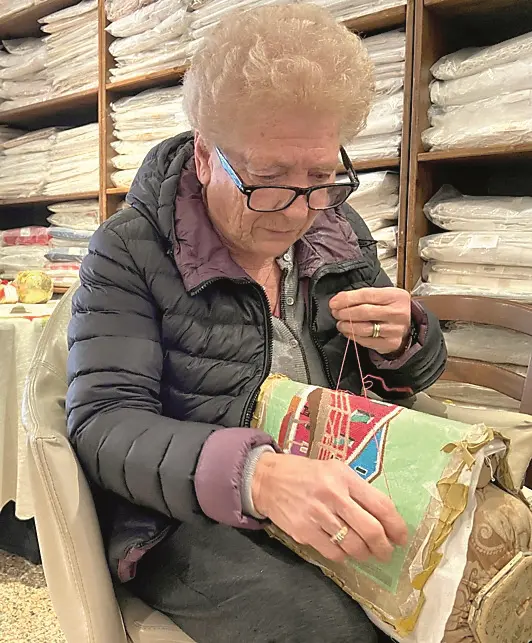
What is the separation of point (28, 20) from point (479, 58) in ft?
6.79

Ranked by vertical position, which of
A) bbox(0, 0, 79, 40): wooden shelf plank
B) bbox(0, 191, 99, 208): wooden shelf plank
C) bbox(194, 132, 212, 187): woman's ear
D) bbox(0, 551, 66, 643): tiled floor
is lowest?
bbox(0, 551, 66, 643): tiled floor

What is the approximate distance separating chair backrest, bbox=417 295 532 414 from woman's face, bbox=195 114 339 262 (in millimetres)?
495

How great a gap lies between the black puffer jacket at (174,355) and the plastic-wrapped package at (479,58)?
814 mm

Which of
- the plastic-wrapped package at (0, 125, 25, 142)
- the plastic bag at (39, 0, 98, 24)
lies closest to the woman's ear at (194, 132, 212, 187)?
the plastic bag at (39, 0, 98, 24)

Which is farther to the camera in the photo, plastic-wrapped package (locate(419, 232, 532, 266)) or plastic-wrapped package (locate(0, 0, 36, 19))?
plastic-wrapped package (locate(0, 0, 36, 19))

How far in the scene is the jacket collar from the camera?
2.82 feet

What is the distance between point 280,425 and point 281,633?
0.24 meters

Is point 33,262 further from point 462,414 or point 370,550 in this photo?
point 370,550

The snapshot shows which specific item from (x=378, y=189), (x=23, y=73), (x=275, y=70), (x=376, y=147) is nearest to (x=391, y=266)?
(x=378, y=189)

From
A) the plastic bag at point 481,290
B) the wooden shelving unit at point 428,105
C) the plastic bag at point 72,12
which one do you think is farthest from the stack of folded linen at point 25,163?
the plastic bag at point 481,290

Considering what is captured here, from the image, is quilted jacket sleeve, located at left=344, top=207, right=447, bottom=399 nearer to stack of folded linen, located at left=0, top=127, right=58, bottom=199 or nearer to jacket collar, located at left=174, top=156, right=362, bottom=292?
jacket collar, located at left=174, top=156, right=362, bottom=292

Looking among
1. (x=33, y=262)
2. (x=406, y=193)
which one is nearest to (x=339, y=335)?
(x=406, y=193)

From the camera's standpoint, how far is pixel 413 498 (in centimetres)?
65

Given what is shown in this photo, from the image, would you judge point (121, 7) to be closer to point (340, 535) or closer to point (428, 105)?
point (428, 105)
